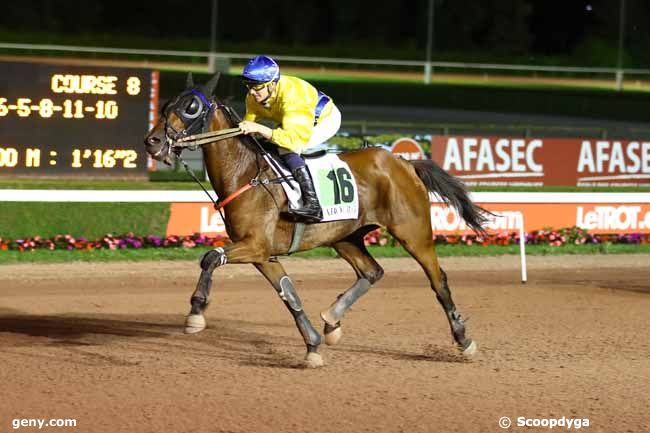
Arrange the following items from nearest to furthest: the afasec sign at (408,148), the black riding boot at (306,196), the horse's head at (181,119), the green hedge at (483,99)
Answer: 1. the horse's head at (181,119)
2. the black riding boot at (306,196)
3. the afasec sign at (408,148)
4. the green hedge at (483,99)

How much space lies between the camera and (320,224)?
294 inches

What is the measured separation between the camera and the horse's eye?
7008mm

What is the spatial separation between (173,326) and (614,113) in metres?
28.1

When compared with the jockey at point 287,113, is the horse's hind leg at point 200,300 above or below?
below

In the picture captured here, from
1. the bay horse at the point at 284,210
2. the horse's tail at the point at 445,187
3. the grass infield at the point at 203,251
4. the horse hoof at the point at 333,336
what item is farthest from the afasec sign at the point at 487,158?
the horse hoof at the point at 333,336

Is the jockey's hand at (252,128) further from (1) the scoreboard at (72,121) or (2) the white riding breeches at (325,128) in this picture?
(1) the scoreboard at (72,121)

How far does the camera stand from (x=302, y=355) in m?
7.61

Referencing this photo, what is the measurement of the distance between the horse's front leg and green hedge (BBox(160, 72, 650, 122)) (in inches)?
1037

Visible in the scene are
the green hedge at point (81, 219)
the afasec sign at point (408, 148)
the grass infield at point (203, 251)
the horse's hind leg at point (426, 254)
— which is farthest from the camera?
the afasec sign at point (408, 148)

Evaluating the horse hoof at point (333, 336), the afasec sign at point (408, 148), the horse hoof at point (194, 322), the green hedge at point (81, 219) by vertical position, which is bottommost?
the green hedge at point (81, 219)

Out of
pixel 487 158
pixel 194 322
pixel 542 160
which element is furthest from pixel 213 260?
pixel 542 160

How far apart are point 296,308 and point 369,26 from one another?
45514mm

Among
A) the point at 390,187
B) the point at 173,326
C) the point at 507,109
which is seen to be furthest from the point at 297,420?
the point at 507,109

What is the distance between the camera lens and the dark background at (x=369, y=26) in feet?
147
